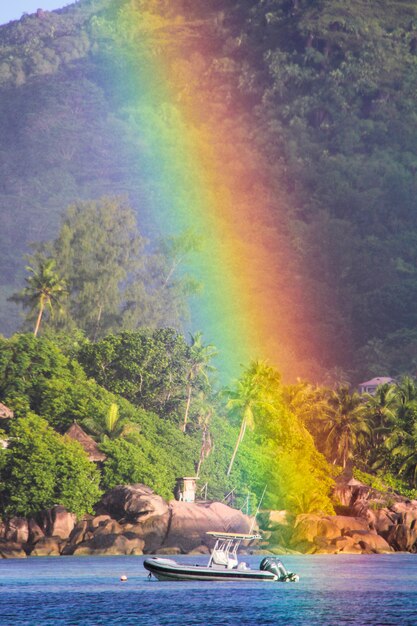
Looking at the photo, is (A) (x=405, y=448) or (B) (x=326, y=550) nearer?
(B) (x=326, y=550)

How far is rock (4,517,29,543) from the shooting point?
86.6 m

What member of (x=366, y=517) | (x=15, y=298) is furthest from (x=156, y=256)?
(x=366, y=517)

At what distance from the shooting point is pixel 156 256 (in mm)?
179250

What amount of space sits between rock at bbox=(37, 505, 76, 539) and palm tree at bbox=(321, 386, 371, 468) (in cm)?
4705

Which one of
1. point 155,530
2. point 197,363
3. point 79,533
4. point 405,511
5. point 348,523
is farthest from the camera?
point 197,363

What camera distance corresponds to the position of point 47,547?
86.7 metres

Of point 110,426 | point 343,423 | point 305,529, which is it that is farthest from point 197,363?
point 305,529

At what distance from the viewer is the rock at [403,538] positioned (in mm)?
110625

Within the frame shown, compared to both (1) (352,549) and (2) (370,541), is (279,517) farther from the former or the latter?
(2) (370,541)

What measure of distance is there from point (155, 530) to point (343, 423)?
43469 mm

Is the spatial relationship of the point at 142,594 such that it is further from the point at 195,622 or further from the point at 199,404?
the point at 199,404

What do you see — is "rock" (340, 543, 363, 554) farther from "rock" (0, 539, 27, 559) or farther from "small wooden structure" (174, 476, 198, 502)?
"rock" (0, 539, 27, 559)

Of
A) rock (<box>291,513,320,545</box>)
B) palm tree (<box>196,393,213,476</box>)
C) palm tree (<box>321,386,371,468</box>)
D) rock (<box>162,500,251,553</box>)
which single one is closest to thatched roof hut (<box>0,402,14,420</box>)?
rock (<box>162,500,251,553</box>)

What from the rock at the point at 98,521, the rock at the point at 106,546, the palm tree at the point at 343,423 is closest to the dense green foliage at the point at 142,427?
the rock at the point at 98,521
